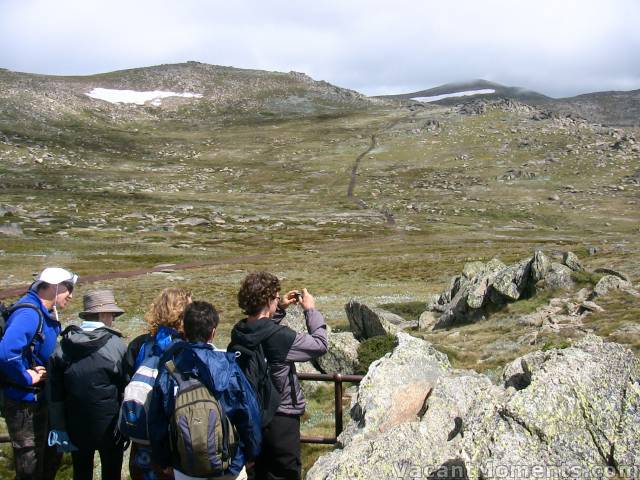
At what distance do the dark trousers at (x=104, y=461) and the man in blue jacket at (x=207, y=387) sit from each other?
1711mm

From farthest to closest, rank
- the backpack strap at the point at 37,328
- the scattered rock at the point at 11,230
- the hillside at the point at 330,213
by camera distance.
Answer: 1. the scattered rock at the point at 11,230
2. the hillside at the point at 330,213
3. the backpack strap at the point at 37,328

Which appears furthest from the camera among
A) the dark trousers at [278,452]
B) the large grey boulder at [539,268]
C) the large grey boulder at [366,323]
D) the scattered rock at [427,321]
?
the scattered rock at [427,321]

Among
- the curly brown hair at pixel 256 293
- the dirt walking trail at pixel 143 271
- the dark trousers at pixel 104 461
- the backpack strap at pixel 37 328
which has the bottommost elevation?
the dirt walking trail at pixel 143 271

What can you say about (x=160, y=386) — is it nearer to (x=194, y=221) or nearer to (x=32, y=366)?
(x=32, y=366)

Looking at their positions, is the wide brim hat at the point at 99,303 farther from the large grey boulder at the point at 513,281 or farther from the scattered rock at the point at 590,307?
the large grey boulder at the point at 513,281

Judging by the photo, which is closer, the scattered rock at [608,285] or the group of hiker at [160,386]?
the group of hiker at [160,386]

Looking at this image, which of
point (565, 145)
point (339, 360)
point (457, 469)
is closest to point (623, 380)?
point (457, 469)

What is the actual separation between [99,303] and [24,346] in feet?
4.18

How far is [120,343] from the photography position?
823 centimetres

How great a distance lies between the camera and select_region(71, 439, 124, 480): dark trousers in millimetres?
8242

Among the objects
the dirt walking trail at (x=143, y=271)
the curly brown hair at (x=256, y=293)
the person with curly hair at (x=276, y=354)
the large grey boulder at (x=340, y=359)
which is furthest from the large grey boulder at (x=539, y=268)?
the dirt walking trail at (x=143, y=271)

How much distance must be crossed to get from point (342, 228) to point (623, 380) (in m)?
96.5

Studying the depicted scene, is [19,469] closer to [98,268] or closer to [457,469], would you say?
[457,469]

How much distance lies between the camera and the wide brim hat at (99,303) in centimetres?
812
